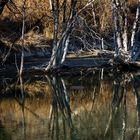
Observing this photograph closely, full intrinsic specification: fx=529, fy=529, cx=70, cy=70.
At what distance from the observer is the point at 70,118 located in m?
13.7

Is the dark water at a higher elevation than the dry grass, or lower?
lower

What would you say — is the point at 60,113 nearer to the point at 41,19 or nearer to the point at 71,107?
the point at 71,107

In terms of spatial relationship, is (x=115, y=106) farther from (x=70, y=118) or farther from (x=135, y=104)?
(x=70, y=118)

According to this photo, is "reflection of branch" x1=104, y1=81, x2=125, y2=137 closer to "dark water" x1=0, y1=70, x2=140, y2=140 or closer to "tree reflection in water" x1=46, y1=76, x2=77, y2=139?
"dark water" x1=0, y1=70, x2=140, y2=140

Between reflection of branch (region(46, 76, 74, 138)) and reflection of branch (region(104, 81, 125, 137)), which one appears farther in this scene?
reflection of branch (region(104, 81, 125, 137))

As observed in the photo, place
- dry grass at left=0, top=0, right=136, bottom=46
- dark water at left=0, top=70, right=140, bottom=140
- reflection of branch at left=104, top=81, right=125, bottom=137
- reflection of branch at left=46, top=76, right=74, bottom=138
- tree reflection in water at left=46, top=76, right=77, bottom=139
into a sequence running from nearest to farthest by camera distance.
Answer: dark water at left=0, top=70, right=140, bottom=140, tree reflection in water at left=46, top=76, right=77, bottom=139, reflection of branch at left=46, top=76, right=74, bottom=138, reflection of branch at left=104, top=81, right=125, bottom=137, dry grass at left=0, top=0, right=136, bottom=46

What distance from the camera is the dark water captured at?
1186 cm

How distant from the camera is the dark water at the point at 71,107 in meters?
11.9

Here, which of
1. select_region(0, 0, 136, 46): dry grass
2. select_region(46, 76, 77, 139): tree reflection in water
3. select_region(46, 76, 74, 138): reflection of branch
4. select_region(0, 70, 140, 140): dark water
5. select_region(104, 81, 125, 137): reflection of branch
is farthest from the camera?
select_region(0, 0, 136, 46): dry grass

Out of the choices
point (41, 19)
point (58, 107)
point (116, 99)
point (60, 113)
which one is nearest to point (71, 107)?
point (58, 107)

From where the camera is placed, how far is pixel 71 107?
15234mm

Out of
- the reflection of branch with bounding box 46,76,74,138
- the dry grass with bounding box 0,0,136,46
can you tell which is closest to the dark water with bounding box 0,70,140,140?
the reflection of branch with bounding box 46,76,74,138

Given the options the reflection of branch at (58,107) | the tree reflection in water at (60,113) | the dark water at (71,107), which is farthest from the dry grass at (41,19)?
the tree reflection in water at (60,113)

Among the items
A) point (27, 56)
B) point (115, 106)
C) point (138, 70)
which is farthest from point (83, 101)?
point (27, 56)
